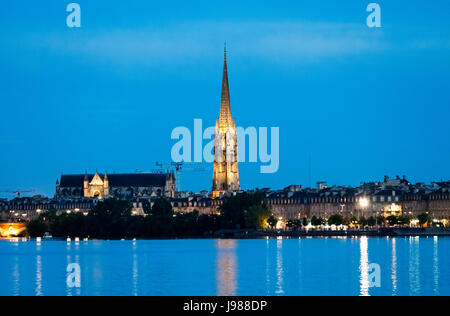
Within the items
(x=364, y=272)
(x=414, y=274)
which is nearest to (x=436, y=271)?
(x=414, y=274)

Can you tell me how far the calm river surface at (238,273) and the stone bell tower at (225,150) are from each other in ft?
334

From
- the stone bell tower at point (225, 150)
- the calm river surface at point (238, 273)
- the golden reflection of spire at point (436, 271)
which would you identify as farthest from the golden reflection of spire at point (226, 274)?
the stone bell tower at point (225, 150)

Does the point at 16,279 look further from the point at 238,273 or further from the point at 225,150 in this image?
the point at 225,150

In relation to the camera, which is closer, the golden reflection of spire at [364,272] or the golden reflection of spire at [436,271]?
the golden reflection of spire at [364,272]

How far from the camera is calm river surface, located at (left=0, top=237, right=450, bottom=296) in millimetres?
51938

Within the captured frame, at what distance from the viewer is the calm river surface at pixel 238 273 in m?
51.9

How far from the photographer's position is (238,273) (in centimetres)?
6178

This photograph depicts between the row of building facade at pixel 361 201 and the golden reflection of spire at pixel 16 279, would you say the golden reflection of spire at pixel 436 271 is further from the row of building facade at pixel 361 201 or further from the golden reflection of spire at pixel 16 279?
the row of building facade at pixel 361 201

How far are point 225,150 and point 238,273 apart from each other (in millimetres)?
127791

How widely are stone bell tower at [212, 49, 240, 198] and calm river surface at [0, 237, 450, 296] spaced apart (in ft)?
334

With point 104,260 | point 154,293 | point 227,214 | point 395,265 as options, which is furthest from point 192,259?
point 227,214

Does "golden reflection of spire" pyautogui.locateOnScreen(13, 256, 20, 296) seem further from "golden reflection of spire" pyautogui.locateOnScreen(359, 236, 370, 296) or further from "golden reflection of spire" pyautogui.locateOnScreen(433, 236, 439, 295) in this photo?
"golden reflection of spire" pyautogui.locateOnScreen(433, 236, 439, 295)

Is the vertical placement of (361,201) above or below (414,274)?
above
